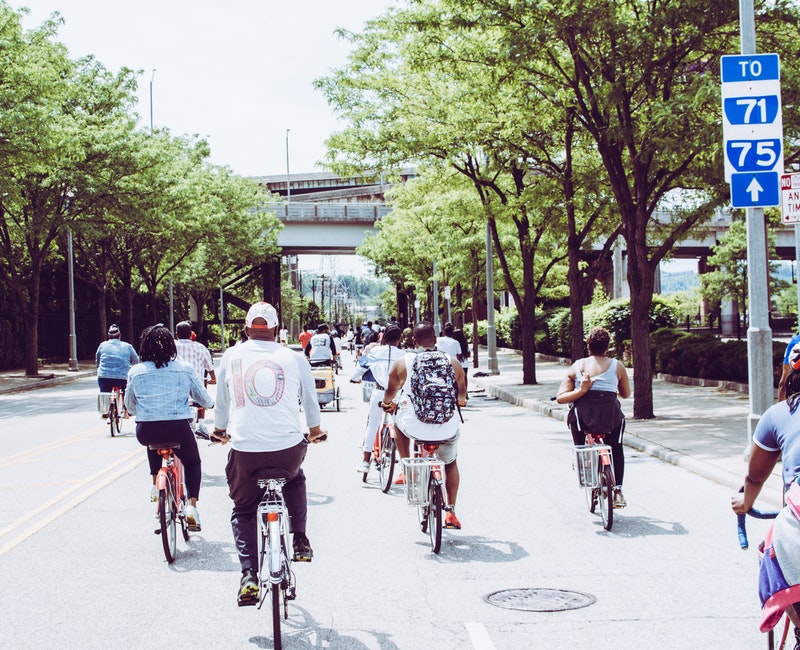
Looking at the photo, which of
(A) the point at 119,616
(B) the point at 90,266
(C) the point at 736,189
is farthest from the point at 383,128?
(B) the point at 90,266

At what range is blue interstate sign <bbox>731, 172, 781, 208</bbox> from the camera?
35.0ft

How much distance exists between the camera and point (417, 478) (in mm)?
7598

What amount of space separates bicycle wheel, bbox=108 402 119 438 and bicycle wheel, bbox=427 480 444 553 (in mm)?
9276

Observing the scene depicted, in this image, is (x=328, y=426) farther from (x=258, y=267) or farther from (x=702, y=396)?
(x=258, y=267)

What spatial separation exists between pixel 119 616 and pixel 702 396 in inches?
663

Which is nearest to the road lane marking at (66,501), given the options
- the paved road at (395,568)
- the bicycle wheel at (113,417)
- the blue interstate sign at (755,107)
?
the paved road at (395,568)

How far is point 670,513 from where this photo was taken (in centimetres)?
891

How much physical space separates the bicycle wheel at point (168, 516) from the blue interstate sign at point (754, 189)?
680 centimetres

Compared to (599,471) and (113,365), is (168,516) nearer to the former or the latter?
(599,471)

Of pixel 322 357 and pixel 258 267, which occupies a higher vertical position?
pixel 258 267

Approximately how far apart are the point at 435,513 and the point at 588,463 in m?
1.66

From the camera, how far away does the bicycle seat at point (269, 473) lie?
5391 millimetres

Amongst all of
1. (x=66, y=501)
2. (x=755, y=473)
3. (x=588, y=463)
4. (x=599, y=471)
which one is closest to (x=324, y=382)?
(x=66, y=501)

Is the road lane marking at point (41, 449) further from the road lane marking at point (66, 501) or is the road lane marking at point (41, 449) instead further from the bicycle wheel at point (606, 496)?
the bicycle wheel at point (606, 496)
